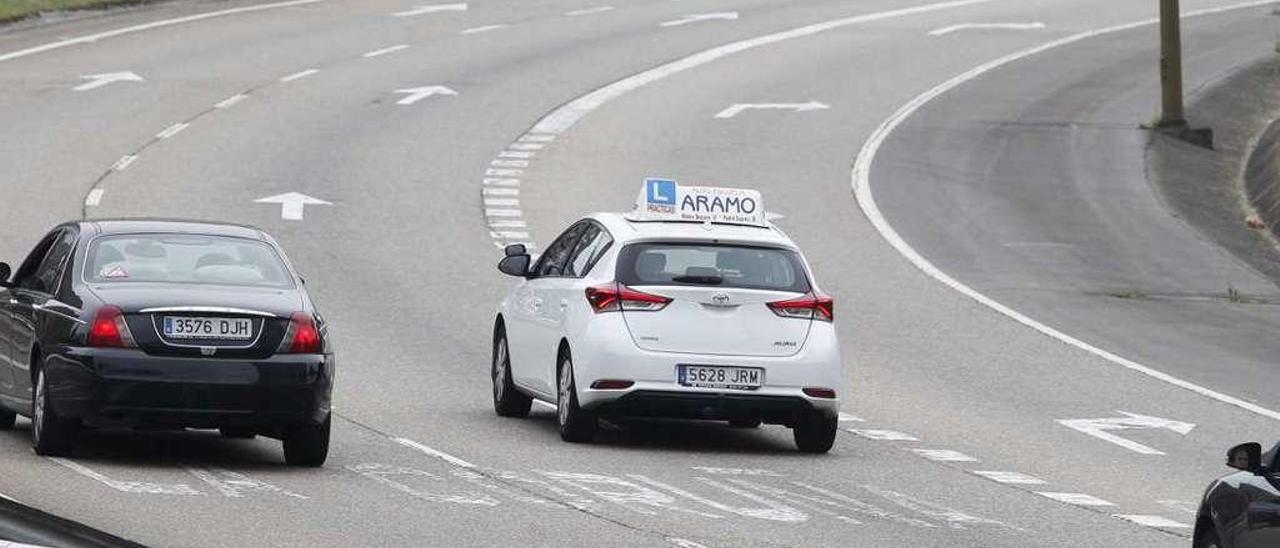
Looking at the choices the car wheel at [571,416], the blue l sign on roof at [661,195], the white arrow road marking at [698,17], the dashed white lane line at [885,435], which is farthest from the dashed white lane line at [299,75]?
the car wheel at [571,416]

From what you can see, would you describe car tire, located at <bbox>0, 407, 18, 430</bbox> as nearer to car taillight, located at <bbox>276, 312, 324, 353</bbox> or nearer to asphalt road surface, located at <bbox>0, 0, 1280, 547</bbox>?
asphalt road surface, located at <bbox>0, 0, 1280, 547</bbox>

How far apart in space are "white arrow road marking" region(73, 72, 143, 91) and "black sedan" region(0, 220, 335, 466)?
2877cm

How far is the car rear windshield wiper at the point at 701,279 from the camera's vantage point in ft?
61.2

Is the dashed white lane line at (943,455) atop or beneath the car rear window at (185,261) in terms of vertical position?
beneath

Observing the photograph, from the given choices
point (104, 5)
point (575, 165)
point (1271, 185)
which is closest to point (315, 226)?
point (575, 165)

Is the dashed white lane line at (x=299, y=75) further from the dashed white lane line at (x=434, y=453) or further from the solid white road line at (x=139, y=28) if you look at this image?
the dashed white lane line at (x=434, y=453)

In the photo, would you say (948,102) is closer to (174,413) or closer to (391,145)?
(391,145)

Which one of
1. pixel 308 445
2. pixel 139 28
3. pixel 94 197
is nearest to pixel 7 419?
pixel 308 445

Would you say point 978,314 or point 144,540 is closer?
point 144,540

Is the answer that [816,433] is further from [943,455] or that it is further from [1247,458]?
[1247,458]

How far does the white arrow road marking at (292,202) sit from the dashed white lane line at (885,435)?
14984 mm

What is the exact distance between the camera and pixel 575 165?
128 ft

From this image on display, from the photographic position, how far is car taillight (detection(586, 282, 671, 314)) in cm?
1850

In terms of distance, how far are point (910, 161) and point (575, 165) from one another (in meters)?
4.80
